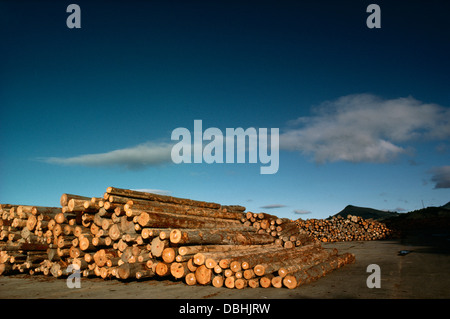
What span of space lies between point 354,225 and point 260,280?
19339 mm

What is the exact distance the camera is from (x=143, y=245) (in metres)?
8.30

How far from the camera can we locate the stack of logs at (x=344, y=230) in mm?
22938

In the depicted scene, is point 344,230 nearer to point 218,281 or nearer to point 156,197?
point 156,197

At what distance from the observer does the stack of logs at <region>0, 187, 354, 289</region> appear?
7.05 metres

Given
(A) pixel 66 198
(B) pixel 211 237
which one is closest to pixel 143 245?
(B) pixel 211 237

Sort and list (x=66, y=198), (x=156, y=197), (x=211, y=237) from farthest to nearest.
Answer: (x=156, y=197), (x=66, y=198), (x=211, y=237)

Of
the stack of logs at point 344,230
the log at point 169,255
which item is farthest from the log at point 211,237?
the stack of logs at point 344,230

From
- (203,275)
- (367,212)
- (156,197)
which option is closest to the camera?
(203,275)

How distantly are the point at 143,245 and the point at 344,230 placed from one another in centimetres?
1933

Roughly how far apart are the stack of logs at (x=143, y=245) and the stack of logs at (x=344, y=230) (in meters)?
12.5

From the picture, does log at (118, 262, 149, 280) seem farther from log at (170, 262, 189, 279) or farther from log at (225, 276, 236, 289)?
log at (225, 276, 236, 289)

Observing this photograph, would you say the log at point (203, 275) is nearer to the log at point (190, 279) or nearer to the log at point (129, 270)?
the log at point (190, 279)
